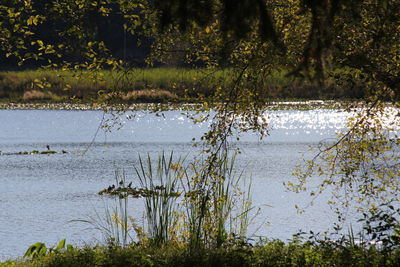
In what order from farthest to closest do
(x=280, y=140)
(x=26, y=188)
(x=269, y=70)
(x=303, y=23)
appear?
(x=280, y=140) < (x=26, y=188) < (x=269, y=70) < (x=303, y=23)

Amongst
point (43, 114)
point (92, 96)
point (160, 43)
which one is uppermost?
point (160, 43)

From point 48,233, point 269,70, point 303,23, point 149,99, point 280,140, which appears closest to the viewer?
point 303,23

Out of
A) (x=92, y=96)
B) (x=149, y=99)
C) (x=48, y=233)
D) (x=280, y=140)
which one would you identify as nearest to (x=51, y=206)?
(x=48, y=233)

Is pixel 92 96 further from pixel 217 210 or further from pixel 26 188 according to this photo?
pixel 26 188

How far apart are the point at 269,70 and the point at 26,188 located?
13.6 metres

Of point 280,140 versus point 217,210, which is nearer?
point 217,210

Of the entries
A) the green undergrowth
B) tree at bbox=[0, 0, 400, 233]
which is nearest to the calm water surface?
tree at bbox=[0, 0, 400, 233]

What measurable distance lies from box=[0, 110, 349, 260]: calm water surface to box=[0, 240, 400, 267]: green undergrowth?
231cm

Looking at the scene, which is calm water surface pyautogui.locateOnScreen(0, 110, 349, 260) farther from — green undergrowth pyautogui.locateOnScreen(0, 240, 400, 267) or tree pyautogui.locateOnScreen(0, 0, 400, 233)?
green undergrowth pyautogui.locateOnScreen(0, 240, 400, 267)

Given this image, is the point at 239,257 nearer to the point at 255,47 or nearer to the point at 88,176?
the point at 255,47

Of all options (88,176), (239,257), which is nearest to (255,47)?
(239,257)

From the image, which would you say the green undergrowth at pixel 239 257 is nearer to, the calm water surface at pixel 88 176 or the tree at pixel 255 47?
the tree at pixel 255 47

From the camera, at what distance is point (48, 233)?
15656 millimetres

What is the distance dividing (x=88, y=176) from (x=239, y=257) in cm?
1588
